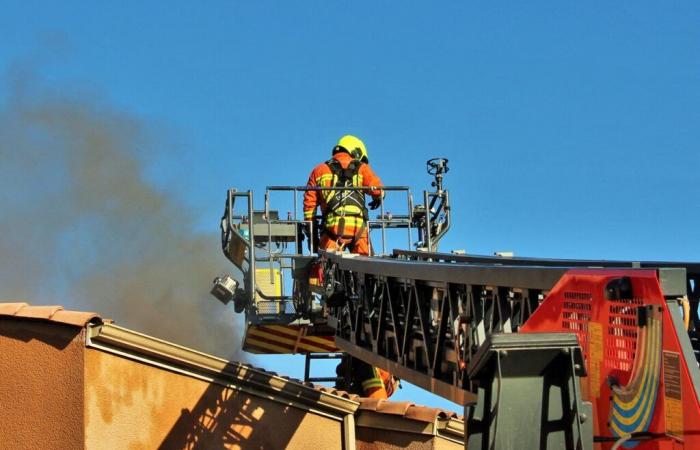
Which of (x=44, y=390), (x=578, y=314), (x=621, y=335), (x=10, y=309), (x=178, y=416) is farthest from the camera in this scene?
(x=178, y=416)

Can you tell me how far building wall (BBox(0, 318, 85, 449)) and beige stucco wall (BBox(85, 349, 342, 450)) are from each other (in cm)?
11

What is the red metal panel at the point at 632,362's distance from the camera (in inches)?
149

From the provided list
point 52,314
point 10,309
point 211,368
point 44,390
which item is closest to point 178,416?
point 211,368

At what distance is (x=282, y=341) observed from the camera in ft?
45.6

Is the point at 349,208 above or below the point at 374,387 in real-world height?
above

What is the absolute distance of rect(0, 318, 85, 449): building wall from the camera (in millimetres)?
8555

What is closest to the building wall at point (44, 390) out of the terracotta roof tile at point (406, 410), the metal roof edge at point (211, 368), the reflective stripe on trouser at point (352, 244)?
the metal roof edge at point (211, 368)

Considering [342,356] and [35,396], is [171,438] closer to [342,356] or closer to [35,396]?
[35,396]

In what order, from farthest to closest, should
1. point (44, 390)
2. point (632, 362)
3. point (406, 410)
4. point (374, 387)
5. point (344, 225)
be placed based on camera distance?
1. point (374, 387)
2. point (344, 225)
3. point (406, 410)
4. point (44, 390)
5. point (632, 362)

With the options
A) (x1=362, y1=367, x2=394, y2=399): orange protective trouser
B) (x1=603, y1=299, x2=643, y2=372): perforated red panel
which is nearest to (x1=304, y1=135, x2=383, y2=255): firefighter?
(x1=362, y1=367, x2=394, y2=399): orange protective trouser

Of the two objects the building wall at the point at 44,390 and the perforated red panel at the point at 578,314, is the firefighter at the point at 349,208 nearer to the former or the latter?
the building wall at the point at 44,390

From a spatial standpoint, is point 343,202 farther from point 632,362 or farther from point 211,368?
point 632,362

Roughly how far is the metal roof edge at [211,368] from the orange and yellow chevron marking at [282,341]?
290 cm

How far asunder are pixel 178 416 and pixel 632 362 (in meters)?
6.02
